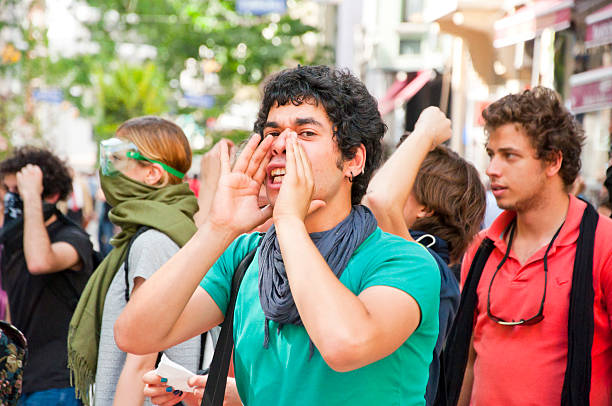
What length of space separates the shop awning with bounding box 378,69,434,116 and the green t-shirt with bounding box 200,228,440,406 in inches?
683

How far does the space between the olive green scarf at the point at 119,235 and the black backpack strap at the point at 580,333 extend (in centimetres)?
174

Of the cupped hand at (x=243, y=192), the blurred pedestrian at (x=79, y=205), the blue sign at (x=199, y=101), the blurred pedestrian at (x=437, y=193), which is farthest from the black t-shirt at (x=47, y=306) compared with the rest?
the blue sign at (x=199, y=101)

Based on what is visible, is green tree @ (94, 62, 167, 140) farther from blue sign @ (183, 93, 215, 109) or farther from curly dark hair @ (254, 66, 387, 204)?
curly dark hair @ (254, 66, 387, 204)

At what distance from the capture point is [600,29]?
27.0ft

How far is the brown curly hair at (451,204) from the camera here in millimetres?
3779

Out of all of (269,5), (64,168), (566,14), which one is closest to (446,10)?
(269,5)

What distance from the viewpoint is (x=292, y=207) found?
2.19 m

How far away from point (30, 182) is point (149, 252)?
5.89ft

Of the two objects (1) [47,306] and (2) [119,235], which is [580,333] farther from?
(1) [47,306]

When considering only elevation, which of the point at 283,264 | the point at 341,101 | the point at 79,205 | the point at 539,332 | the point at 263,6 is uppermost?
the point at 263,6

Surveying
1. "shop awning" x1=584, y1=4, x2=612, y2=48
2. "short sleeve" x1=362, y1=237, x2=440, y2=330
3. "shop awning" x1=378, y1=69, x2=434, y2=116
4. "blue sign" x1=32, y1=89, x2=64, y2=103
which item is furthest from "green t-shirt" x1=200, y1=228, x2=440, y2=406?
"blue sign" x1=32, y1=89, x2=64, y2=103

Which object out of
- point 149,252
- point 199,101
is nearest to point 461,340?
point 149,252

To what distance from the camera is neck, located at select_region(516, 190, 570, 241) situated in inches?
145

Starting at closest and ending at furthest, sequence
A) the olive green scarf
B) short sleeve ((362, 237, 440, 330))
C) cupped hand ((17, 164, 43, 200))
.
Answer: short sleeve ((362, 237, 440, 330)) < the olive green scarf < cupped hand ((17, 164, 43, 200))
